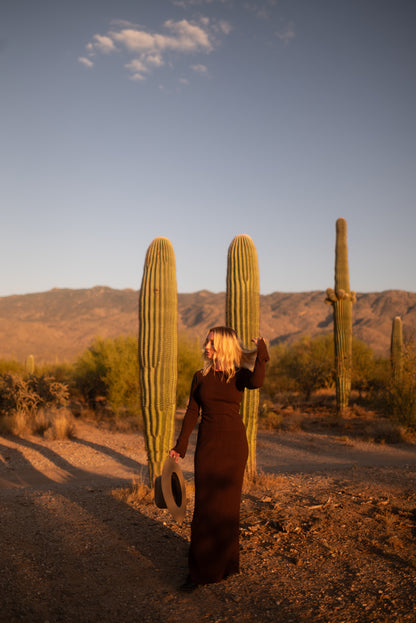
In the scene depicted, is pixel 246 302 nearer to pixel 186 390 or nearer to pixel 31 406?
pixel 31 406

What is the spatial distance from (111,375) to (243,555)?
12148 millimetres

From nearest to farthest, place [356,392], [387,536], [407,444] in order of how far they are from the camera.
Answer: [387,536] → [407,444] → [356,392]

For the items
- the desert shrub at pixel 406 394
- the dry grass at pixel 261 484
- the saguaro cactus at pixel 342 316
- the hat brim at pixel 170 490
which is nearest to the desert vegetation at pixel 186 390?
the desert shrub at pixel 406 394

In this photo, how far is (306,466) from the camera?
9.89m

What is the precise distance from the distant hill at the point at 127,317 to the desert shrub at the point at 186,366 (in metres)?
26.8

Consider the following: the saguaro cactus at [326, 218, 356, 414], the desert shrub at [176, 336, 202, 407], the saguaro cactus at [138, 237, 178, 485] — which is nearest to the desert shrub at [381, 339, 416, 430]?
the saguaro cactus at [326, 218, 356, 414]

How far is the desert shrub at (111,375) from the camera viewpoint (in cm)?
1598

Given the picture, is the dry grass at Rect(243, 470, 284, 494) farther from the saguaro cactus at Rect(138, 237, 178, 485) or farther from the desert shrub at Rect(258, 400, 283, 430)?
the desert shrub at Rect(258, 400, 283, 430)

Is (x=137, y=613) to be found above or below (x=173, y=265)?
below

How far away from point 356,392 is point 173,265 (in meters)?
14.6

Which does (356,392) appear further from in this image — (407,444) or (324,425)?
(407,444)

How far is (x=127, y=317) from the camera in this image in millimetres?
69125

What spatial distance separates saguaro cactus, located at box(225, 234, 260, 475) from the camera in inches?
295

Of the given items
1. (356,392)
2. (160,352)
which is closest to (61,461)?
(160,352)
